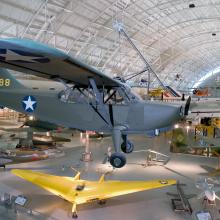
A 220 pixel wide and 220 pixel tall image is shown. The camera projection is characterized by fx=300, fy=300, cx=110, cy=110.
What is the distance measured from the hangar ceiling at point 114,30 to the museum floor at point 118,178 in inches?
311

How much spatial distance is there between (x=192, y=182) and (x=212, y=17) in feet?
58.9

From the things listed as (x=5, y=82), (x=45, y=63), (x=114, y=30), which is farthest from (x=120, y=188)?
(x=114, y=30)

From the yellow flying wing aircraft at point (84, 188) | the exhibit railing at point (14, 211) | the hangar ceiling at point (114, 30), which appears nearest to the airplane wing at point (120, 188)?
the yellow flying wing aircraft at point (84, 188)

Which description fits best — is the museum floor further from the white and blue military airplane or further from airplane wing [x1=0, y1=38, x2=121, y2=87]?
airplane wing [x1=0, y1=38, x2=121, y2=87]

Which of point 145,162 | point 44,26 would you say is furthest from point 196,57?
point 145,162

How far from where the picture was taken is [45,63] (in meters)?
4.91

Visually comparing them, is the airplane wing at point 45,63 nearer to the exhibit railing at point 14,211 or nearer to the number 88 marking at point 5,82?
the number 88 marking at point 5,82

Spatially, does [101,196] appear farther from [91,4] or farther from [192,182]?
[91,4]

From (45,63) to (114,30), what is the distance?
19585 mm

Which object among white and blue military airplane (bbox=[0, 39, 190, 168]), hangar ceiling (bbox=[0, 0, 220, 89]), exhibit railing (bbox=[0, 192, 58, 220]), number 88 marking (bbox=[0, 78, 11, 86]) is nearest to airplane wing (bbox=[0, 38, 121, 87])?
white and blue military airplane (bbox=[0, 39, 190, 168])

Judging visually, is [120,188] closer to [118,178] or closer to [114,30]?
[118,178]

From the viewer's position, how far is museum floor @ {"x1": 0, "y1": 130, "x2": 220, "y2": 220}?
830 centimetres

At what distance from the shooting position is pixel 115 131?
632cm

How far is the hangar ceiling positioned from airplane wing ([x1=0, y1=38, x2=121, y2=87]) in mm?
12499
